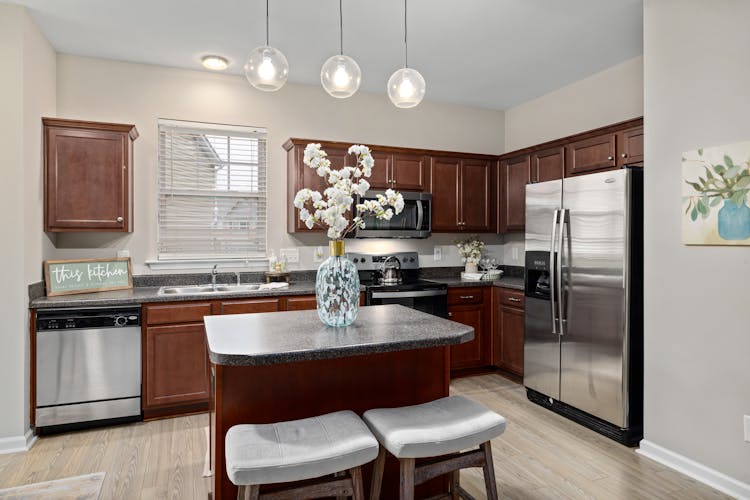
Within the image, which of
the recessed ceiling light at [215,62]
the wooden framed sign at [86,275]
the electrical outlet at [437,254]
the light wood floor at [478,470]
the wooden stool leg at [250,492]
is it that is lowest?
the light wood floor at [478,470]

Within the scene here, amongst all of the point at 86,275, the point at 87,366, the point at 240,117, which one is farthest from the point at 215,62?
the point at 87,366

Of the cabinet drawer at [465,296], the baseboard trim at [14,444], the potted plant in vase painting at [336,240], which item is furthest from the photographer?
the cabinet drawer at [465,296]

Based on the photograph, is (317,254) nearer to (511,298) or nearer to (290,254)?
(290,254)

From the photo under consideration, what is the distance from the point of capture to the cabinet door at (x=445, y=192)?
4531mm

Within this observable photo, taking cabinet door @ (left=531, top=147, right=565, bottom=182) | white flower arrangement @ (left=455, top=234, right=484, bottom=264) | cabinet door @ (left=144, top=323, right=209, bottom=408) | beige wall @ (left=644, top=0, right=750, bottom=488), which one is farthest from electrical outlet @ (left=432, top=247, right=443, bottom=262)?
cabinet door @ (left=144, top=323, right=209, bottom=408)

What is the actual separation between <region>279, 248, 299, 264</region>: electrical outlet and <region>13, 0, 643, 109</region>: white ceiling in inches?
61.1

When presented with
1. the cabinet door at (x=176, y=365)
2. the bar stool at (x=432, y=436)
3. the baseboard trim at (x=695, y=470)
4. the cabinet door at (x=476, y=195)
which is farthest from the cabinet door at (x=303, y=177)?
the baseboard trim at (x=695, y=470)

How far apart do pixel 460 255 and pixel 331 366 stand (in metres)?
3.18

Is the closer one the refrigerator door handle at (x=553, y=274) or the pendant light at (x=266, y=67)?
the pendant light at (x=266, y=67)

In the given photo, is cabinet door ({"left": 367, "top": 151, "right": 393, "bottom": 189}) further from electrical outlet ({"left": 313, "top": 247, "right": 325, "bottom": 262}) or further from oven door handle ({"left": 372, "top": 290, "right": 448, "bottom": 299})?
oven door handle ({"left": 372, "top": 290, "right": 448, "bottom": 299})

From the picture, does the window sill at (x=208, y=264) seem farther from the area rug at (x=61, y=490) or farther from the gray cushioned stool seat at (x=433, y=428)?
the gray cushioned stool seat at (x=433, y=428)

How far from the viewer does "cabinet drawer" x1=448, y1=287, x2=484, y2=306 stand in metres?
4.23

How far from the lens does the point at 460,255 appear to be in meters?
4.96

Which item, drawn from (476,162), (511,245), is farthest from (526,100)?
(511,245)
